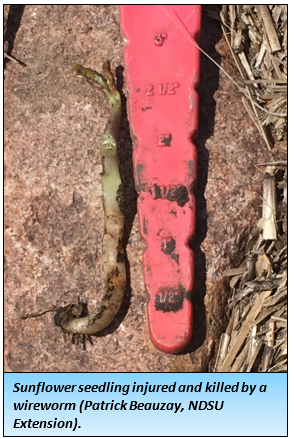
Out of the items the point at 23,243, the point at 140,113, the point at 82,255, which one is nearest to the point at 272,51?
the point at 140,113

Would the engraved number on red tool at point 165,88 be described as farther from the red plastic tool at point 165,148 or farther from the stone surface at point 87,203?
the stone surface at point 87,203

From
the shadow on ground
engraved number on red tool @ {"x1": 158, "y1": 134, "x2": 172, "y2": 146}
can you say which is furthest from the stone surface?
engraved number on red tool @ {"x1": 158, "y1": 134, "x2": 172, "y2": 146}

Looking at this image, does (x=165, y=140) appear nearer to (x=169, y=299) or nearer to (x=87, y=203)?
(x=87, y=203)

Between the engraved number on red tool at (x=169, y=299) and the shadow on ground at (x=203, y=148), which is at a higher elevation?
the shadow on ground at (x=203, y=148)

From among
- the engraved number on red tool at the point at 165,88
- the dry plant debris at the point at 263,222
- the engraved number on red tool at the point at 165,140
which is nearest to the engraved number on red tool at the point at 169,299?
the dry plant debris at the point at 263,222

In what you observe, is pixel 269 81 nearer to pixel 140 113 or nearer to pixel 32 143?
pixel 140 113

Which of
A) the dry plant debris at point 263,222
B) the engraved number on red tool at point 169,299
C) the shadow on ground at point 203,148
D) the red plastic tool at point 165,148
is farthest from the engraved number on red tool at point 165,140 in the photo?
the engraved number on red tool at point 169,299

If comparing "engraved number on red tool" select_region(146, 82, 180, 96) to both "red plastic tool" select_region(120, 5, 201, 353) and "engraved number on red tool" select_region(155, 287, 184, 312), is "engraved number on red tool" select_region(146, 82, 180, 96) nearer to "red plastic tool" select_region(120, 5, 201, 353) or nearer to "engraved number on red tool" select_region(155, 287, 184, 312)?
"red plastic tool" select_region(120, 5, 201, 353)

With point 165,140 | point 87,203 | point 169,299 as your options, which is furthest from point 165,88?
A: point 169,299
